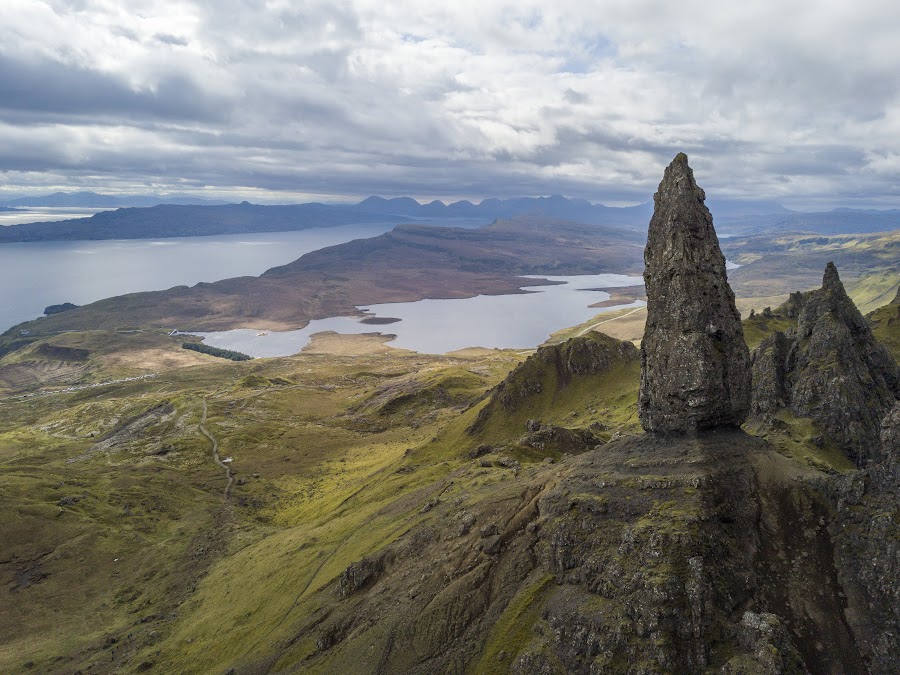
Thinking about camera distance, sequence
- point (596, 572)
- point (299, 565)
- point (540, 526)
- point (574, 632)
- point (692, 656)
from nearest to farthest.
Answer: point (692, 656), point (574, 632), point (596, 572), point (540, 526), point (299, 565)

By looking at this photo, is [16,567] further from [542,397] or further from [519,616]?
[542,397]

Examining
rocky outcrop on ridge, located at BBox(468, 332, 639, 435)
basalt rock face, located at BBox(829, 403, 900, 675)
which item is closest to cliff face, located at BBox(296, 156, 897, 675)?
basalt rock face, located at BBox(829, 403, 900, 675)

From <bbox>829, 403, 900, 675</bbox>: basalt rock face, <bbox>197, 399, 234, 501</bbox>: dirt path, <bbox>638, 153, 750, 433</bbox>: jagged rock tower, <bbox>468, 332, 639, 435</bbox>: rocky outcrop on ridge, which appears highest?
<bbox>638, 153, 750, 433</bbox>: jagged rock tower

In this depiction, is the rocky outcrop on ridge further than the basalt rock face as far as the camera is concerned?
Yes

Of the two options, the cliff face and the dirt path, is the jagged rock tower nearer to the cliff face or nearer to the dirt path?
the cliff face

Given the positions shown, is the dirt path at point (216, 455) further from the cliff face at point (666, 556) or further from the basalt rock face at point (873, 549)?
the basalt rock face at point (873, 549)

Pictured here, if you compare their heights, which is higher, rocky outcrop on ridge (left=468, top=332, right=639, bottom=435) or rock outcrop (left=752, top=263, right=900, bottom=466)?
rock outcrop (left=752, top=263, right=900, bottom=466)

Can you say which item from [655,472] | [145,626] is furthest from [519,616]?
[145,626]

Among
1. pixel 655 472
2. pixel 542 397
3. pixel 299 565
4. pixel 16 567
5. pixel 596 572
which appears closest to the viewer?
pixel 596 572
